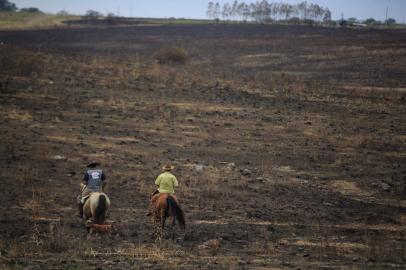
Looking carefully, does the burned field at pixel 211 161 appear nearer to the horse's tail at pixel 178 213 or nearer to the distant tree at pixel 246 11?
the horse's tail at pixel 178 213

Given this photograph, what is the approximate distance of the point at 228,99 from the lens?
3022cm

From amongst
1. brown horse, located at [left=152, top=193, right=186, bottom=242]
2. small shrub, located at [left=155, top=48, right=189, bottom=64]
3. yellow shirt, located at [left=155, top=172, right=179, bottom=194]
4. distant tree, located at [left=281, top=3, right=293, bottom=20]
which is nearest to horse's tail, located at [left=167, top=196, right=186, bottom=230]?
brown horse, located at [left=152, top=193, right=186, bottom=242]

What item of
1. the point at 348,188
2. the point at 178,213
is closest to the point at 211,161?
the point at 348,188

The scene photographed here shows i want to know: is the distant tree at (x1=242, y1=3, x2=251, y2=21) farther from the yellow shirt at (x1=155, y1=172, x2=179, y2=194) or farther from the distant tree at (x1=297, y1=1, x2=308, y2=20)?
the yellow shirt at (x1=155, y1=172, x2=179, y2=194)

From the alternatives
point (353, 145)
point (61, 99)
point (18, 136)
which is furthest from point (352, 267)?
point (61, 99)

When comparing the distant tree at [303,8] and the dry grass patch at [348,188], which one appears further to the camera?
the distant tree at [303,8]

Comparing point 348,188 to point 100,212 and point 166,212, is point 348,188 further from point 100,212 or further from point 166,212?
point 100,212

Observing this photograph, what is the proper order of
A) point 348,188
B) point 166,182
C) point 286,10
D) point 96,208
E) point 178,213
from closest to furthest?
point 96,208, point 178,213, point 166,182, point 348,188, point 286,10

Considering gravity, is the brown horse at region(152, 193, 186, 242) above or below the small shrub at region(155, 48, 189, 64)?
below

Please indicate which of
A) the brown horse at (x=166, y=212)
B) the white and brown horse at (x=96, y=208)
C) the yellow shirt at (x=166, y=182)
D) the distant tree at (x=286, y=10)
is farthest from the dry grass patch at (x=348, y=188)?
the distant tree at (x=286, y=10)

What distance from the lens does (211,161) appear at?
18906 mm

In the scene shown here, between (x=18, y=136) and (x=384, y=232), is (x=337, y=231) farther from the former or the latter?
(x=18, y=136)

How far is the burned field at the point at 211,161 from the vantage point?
1060 centimetres

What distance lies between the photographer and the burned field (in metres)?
10.6
